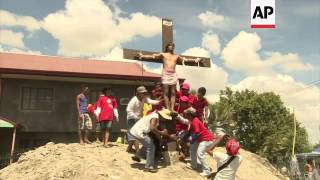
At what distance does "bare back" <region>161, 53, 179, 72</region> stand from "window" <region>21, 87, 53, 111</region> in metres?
11.9

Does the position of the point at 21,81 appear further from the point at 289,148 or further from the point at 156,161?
the point at 289,148

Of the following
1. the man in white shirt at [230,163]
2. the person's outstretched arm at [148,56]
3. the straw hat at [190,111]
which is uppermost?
the person's outstretched arm at [148,56]

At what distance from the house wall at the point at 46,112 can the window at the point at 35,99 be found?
6.4 inches

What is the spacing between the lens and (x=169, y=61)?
1154 cm

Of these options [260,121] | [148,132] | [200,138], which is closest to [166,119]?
[200,138]

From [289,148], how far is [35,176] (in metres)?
37.2

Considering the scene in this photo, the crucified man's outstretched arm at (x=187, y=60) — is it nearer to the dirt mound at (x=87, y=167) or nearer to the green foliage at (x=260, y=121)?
the dirt mound at (x=87, y=167)

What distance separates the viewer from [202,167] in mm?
10930

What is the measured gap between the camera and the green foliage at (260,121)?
136 feet

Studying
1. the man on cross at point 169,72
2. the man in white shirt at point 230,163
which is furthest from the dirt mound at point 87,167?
the man in white shirt at point 230,163

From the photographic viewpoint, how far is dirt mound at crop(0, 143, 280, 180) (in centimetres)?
984

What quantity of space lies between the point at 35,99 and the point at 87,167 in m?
12.8

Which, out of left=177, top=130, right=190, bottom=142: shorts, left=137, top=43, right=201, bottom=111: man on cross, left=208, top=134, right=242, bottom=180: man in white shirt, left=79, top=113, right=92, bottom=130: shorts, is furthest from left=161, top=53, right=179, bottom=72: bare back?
left=208, top=134, right=242, bottom=180: man in white shirt

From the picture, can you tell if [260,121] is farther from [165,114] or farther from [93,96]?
[165,114]
